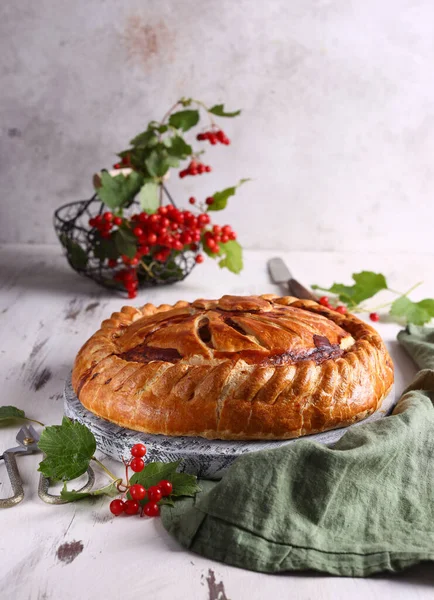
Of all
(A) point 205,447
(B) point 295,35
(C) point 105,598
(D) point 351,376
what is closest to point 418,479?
(D) point 351,376

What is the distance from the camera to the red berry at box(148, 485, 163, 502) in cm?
173

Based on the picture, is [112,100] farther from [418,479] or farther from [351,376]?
[418,479]

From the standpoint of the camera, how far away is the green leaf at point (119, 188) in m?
3.17

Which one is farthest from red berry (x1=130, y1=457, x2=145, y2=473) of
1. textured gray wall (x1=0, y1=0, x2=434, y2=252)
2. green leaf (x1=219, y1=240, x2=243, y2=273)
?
textured gray wall (x1=0, y1=0, x2=434, y2=252)

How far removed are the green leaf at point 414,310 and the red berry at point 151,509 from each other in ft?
5.40

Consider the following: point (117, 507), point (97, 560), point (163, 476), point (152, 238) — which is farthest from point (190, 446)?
point (152, 238)

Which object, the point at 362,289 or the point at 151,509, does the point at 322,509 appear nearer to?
the point at 151,509

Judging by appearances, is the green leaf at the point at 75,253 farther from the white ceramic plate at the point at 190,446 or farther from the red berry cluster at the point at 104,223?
the white ceramic plate at the point at 190,446

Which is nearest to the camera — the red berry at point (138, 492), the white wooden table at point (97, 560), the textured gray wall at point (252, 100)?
the white wooden table at point (97, 560)

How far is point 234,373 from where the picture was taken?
1.92 m

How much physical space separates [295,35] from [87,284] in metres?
1.66

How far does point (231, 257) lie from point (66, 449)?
67.5 inches

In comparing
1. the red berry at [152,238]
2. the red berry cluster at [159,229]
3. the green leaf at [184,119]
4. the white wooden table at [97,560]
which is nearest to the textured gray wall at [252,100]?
the green leaf at [184,119]

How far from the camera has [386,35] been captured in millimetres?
3887
